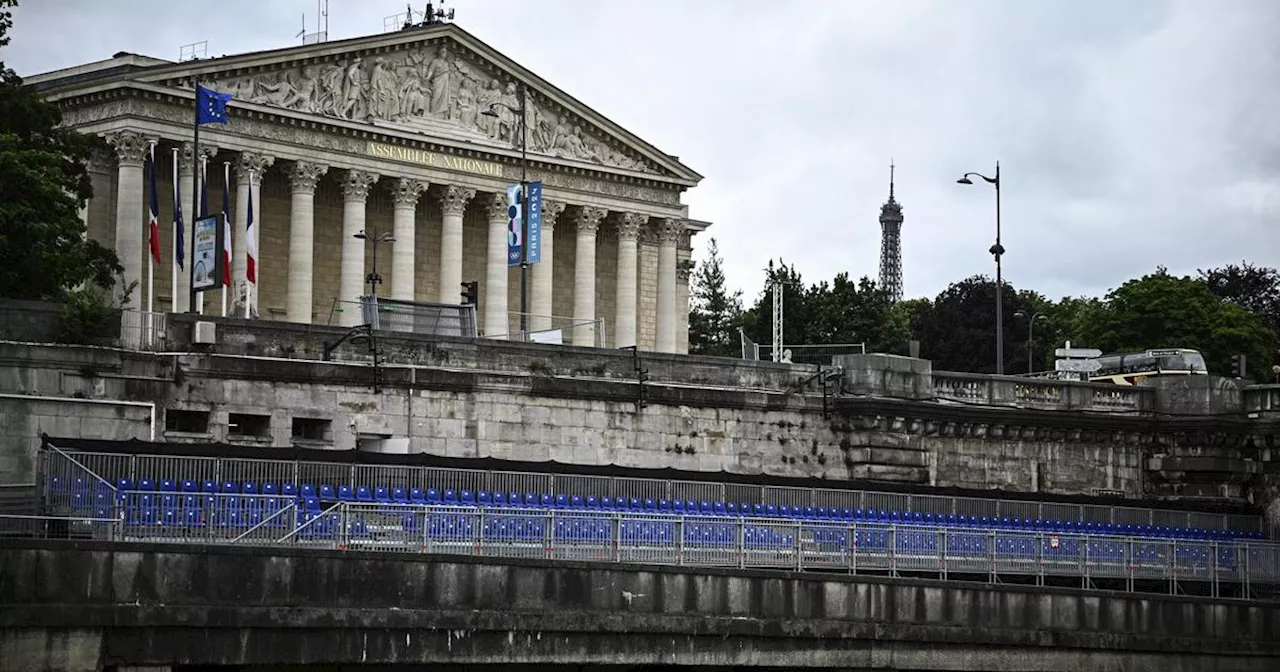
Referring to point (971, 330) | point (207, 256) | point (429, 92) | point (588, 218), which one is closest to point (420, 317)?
point (207, 256)

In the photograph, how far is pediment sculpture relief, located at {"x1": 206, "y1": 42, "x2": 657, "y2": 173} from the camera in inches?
3393

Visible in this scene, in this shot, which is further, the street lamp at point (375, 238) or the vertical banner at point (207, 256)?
the street lamp at point (375, 238)

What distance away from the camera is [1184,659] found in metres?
44.8

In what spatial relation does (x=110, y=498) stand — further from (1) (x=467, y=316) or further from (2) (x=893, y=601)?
(1) (x=467, y=316)

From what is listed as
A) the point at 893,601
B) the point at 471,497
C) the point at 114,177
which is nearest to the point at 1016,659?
the point at 893,601

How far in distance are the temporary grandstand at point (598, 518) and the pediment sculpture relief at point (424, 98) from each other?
1723 inches

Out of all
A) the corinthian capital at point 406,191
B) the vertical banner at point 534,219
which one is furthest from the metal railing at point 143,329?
the corinthian capital at point 406,191

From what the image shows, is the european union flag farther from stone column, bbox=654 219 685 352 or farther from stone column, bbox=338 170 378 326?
stone column, bbox=654 219 685 352

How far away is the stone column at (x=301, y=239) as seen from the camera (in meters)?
86.0

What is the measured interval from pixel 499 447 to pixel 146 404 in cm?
898

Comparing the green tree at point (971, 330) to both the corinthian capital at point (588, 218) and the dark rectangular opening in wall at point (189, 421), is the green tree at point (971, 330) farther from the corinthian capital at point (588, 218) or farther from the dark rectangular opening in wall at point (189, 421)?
the dark rectangular opening in wall at point (189, 421)

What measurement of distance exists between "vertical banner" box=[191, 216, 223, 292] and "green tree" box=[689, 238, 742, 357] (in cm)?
7316

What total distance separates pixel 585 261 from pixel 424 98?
38.6 feet

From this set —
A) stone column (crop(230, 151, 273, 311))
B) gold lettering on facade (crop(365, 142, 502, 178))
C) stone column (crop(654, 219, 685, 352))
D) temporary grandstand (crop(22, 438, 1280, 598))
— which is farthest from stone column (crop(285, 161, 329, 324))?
temporary grandstand (crop(22, 438, 1280, 598))
